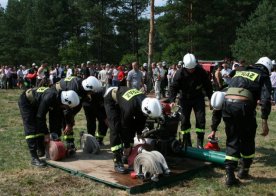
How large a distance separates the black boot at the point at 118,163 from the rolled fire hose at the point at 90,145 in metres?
1.33

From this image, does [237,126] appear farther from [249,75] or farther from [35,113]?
[35,113]

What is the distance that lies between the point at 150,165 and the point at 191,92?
243 centimetres

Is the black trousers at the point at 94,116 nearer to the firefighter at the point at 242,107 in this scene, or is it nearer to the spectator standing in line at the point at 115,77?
the firefighter at the point at 242,107

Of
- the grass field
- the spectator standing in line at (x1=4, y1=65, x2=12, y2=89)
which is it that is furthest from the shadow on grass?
the spectator standing in line at (x1=4, y1=65, x2=12, y2=89)

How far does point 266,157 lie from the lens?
8172 millimetres

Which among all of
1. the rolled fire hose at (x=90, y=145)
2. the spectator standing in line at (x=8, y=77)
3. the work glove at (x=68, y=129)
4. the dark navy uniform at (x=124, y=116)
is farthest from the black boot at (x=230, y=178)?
the spectator standing in line at (x=8, y=77)

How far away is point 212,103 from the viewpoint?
7375 mm

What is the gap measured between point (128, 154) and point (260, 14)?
3358 centimetres

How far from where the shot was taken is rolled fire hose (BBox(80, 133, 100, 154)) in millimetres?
8062

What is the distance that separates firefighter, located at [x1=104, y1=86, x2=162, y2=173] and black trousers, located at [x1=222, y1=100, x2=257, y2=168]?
114 cm

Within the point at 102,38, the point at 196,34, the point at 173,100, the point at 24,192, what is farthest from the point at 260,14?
the point at 24,192

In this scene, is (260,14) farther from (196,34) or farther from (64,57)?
(64,57)

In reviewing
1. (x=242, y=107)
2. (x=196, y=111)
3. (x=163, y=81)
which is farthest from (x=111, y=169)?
(x=163, y=81)

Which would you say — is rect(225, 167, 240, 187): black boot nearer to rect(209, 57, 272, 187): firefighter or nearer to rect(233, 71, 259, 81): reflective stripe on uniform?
rect(209, 57, 272, 187): firefighter
